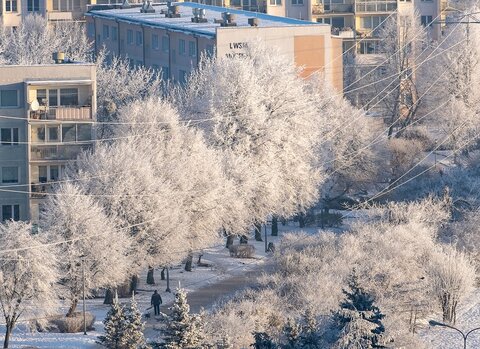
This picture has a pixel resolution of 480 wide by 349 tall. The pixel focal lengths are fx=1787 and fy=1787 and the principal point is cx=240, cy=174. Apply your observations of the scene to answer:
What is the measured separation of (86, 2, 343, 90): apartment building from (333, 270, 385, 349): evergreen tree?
22.9m

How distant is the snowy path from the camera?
4162 centimetres

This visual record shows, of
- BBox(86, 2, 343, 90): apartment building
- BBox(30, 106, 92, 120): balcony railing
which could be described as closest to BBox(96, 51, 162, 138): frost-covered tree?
BBox(86, 2, 343, 90): apartment building

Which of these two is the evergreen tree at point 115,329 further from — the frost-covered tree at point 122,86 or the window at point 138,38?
the window at point 138,38

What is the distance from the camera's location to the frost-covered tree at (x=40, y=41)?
71.1 m

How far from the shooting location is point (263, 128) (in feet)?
177

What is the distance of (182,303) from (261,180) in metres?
16.8

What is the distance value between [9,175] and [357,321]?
1576 cm

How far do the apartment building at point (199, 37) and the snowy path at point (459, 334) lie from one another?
1608 cm

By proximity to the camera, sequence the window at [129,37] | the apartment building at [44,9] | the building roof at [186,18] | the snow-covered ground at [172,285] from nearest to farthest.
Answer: the snow-covered ground at [172,285] < the building roof at [186,18] < the window at [129,37] < the apartment building at [44,9]

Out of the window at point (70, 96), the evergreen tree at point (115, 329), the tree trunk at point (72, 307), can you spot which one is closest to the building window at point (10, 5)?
the window at point (70, 96)

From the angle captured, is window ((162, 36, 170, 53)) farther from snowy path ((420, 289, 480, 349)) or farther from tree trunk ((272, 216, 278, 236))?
snowy path ((420, 289, 480, 349))

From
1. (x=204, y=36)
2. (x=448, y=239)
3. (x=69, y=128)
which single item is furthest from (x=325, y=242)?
(x=204, y=36)

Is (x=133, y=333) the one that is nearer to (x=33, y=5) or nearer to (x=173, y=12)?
(x=173, y=12)

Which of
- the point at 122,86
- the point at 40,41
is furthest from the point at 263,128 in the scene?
the point at 40,41
